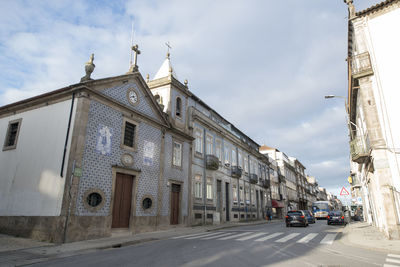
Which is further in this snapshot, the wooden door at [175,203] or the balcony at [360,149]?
the wooden door at [175,203]

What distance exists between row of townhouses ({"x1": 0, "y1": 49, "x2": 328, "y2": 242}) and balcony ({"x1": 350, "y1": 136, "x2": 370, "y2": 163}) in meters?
11.9

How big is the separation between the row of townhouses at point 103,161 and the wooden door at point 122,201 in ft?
0.18

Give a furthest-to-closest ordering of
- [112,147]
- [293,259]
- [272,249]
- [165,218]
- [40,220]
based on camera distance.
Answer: [165,218], [112,147], [40,220], [272,249], [293,259]

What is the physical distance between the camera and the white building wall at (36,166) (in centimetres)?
1262

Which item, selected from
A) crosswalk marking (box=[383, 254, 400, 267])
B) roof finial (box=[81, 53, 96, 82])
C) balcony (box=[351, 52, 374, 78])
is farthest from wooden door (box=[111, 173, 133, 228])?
balcony (box=[351, 52, 374, 78])

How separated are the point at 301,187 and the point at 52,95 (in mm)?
70927

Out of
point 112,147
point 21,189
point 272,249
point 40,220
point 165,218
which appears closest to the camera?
point 272,249

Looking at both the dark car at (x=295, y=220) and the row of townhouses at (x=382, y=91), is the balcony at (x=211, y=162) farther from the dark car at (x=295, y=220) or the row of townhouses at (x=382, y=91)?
the row of townhouses at (x=382, y=91)

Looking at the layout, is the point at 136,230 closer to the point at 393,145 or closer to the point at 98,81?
the point at 98,81

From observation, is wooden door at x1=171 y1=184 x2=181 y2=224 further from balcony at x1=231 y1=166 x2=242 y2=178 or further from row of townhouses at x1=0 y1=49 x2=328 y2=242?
balcony at x1=231 y1=166 x2=242 y2=178

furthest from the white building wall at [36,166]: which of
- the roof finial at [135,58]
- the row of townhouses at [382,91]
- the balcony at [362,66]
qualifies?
the balcony at [362,66]

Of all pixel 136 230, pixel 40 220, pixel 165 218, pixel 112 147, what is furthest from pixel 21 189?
pixel 165 218

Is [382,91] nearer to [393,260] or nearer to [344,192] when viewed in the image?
[344,192]

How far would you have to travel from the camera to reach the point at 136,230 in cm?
1550
